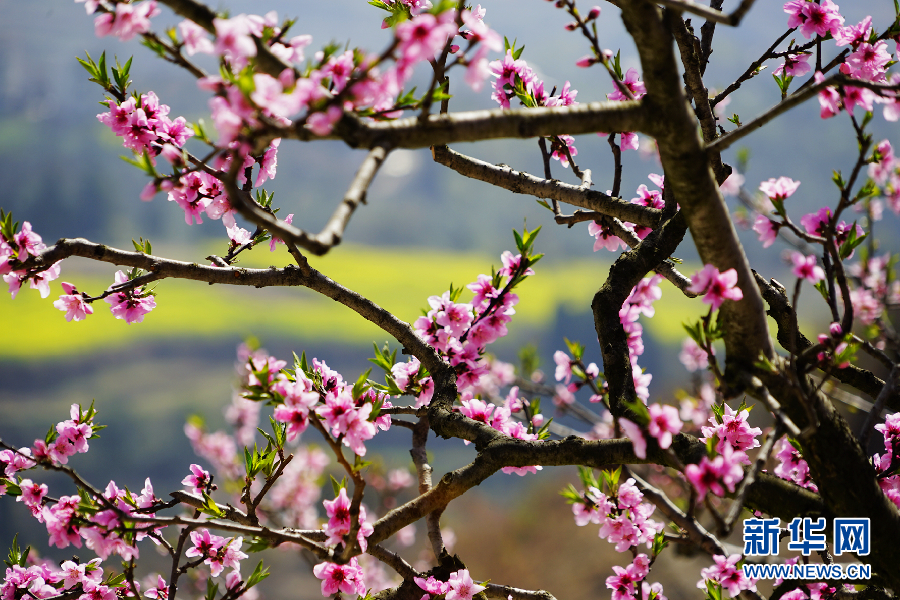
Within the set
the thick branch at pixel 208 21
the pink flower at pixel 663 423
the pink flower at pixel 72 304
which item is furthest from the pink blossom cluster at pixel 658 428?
the pink flower at pixel 72 304

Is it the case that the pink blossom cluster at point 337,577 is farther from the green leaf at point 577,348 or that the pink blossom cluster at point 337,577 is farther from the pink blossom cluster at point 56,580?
the green leaf at point 577,348

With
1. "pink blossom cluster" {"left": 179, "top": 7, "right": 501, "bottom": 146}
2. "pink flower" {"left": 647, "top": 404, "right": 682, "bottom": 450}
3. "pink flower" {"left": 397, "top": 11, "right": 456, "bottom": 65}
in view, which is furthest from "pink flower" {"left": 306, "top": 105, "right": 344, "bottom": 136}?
"pink flower" {"left": 647, "top": 404, "right": 682, "bottom": 450}

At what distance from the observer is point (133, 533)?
1.23 metres

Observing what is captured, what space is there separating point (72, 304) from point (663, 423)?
5.01ft

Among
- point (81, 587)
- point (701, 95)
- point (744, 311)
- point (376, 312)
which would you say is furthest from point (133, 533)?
point (701, 95)

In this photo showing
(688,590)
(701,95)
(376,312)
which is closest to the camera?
(701,95)

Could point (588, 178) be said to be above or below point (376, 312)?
above

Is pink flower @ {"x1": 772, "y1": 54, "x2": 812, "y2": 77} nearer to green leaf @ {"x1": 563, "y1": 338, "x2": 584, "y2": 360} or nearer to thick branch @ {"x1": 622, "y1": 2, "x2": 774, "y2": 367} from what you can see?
thick branch @ {"x1": 622, "y1": 2, "x2": 774, "y2": 367}

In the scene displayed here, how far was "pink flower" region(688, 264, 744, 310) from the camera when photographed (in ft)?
3.21

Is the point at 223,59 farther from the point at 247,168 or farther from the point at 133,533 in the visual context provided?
the point at 133,533

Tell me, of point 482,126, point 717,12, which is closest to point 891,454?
point 717,12

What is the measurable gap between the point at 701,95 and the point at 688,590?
448 cm

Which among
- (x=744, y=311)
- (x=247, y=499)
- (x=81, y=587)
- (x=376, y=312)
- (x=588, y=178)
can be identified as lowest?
(x=81, y=587)

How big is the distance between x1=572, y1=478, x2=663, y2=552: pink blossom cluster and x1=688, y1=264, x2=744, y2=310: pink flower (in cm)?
73
